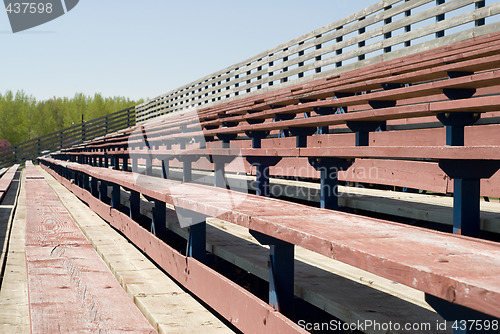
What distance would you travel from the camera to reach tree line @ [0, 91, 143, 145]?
54719mm

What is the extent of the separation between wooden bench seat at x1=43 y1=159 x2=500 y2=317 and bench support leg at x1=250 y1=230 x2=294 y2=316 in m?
0.12

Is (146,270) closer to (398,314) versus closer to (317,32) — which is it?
(398,314)

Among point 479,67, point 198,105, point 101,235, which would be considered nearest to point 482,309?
point 479,67

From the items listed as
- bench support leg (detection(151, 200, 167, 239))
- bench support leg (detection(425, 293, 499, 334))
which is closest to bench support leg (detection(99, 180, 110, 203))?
bench support leg (detection(151, 200, 167, 239))

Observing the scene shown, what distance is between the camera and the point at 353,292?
6.69 ft

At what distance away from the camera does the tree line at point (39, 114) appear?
180 ft

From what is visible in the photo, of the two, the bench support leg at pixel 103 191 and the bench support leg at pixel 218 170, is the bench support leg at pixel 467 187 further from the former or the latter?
the bench support leg at pixel 103 191

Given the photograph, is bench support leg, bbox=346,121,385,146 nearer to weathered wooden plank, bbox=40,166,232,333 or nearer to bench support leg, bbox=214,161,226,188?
weathered wooden plank, bbox=40,166,232,333

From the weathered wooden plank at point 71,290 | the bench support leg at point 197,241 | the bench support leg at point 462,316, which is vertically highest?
the bench support leg at point 462,316

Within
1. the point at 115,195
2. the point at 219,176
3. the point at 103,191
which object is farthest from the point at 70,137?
the point at 219,176

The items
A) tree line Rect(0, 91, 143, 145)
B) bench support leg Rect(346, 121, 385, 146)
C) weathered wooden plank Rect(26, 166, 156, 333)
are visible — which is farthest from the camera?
tree line Rect(0, 91, 143, 145)

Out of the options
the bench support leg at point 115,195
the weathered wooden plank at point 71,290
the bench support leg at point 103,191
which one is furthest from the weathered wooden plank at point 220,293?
the bench support leg at point 103,191

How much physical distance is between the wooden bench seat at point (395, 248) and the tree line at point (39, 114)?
58093mm

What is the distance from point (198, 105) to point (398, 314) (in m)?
14.6
